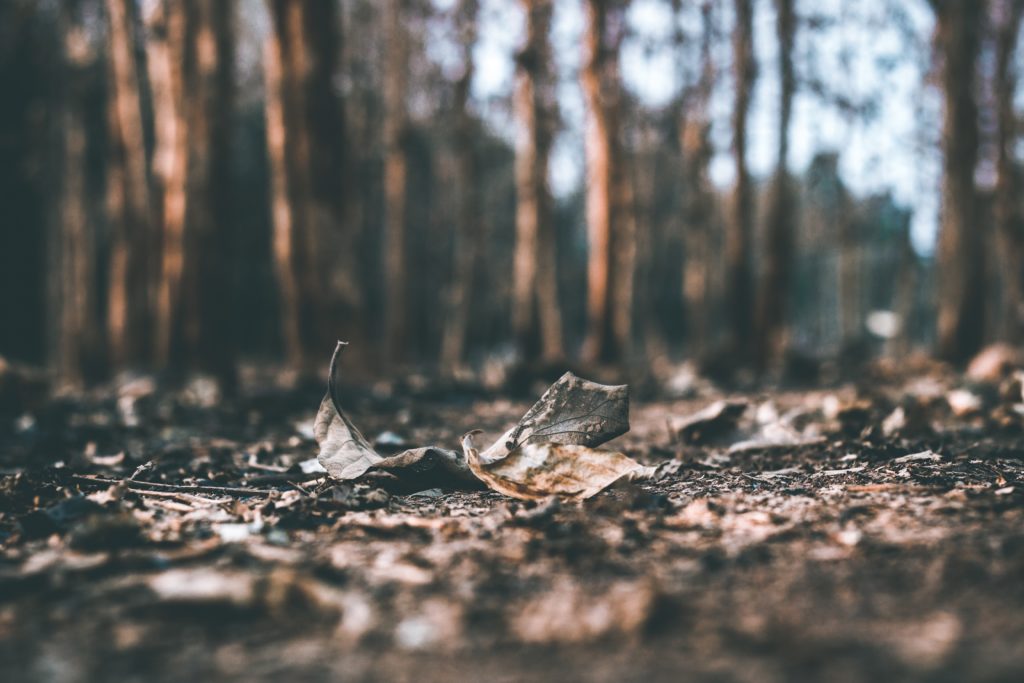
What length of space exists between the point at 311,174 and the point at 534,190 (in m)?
4.43

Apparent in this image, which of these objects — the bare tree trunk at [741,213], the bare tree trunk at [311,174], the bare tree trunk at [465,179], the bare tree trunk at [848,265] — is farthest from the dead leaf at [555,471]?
the bare tree trunk at [848,265]

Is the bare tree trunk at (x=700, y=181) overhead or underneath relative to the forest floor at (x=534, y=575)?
overhead

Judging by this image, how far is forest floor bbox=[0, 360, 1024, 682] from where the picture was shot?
3.91 ft

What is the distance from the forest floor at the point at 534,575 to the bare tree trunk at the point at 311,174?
17.0 ft

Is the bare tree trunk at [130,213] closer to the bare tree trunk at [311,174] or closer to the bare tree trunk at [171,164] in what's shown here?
the bare tree trunk at [171,164]

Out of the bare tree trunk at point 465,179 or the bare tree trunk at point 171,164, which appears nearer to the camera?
the bare tree trunk at point 171,164

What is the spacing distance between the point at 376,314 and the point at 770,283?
19584mm

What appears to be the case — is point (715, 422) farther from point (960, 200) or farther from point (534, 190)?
point (534, 190)

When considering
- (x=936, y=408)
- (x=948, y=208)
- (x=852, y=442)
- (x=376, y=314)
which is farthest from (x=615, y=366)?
Result: (x=376, y=314)

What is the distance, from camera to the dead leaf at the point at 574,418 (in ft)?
7.88

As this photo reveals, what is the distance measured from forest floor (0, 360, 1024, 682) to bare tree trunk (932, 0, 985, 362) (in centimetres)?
761

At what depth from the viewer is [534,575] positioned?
5.17 feet

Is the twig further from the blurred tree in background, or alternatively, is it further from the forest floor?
the blurred tree in background

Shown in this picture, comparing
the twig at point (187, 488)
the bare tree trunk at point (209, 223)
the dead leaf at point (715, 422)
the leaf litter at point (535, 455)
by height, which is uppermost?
the bare tree trunk at point (209, 223)
